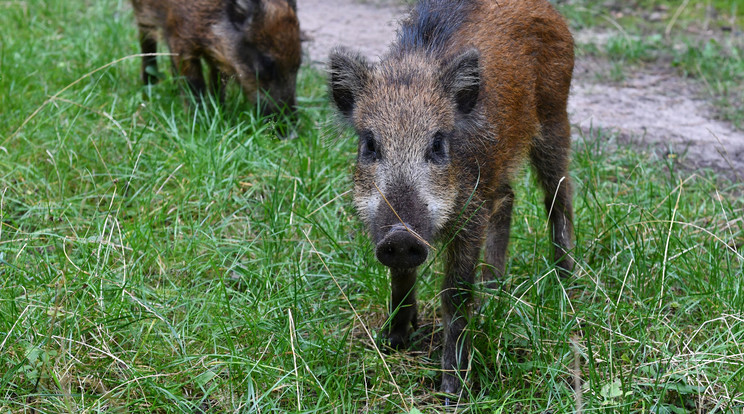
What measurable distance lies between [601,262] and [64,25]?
595 centimetres

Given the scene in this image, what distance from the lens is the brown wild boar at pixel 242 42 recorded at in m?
6.55

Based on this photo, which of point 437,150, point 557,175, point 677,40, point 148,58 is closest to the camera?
point 437,150

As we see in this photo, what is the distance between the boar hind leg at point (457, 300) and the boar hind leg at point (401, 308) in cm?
18

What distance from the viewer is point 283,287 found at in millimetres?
4141

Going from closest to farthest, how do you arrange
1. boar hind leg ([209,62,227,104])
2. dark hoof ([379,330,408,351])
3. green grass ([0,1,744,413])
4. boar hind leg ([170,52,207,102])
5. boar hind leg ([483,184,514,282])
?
green grass ([0,1,744,413]) < dark hoof ([379,330,408,351]) < boar hind leg ([483,184,514,282]) < boar hind leg ([209,62,227,104]) < boar hind leg ([170,52,207,102])

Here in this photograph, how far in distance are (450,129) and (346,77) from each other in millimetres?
585

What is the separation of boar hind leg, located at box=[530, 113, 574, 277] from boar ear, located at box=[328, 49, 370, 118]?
1269 millimetres

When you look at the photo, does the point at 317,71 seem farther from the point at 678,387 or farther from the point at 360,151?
the point at 678,387

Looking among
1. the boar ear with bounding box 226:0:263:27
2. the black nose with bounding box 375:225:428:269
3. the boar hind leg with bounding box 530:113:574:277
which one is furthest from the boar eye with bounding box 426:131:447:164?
the boar ear with bounding box 226:0:263:27

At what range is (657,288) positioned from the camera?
4023mm

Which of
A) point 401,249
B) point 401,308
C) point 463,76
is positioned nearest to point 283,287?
point 401,308

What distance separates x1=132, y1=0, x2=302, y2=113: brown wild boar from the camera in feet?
21.5

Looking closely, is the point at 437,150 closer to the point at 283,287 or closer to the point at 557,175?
the point at 283,287

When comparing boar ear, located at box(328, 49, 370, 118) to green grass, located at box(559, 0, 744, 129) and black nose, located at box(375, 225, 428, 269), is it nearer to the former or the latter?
black nose, located at box(375, 225, 428, 269)
